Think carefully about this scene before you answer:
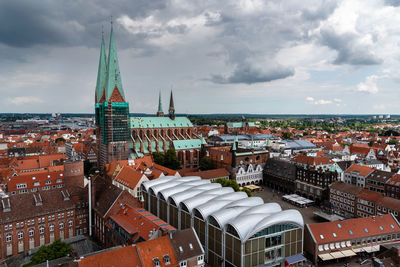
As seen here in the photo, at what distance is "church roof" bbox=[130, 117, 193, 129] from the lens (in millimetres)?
125250

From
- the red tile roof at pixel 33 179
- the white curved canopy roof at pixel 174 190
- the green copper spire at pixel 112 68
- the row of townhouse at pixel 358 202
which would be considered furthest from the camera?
the green copper spire at pixel 112 68

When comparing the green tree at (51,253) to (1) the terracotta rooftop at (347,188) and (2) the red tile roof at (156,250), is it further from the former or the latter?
(1) the terracotta rooftop at (347,188)

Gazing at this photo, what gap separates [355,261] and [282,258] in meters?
13.0

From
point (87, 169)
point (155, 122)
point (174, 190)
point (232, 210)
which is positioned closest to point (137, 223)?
point (232, 210)

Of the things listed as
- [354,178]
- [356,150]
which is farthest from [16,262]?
[356,150]

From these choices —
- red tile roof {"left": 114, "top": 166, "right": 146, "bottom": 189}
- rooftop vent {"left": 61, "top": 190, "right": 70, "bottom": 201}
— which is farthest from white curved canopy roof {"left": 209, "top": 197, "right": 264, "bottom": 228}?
red tile roof {"left": 114, "top": 166, "right": 146, "bottom": 189}

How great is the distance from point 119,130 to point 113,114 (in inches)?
247

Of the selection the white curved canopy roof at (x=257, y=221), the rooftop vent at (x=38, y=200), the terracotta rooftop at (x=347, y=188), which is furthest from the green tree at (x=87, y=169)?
the terracotta rooftop at (x=347, y=188)

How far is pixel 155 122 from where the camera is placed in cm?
13150

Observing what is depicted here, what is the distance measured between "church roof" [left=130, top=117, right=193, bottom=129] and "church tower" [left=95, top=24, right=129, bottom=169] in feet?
55.8

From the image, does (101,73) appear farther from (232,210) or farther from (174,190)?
(232,210)

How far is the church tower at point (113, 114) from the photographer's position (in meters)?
102

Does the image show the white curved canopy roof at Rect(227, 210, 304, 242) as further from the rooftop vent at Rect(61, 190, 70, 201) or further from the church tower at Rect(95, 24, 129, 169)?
the church tower at Rect(95, 24, 129, 169)

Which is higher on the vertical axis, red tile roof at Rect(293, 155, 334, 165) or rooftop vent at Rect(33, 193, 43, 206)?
red tile roof at Rect(293, 155, 334, 165)
